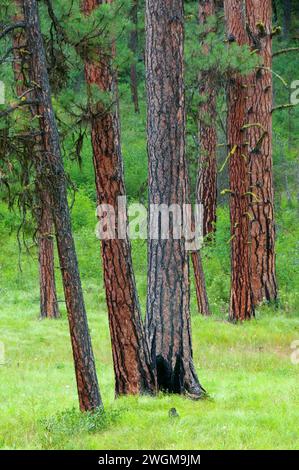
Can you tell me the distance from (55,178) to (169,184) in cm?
195

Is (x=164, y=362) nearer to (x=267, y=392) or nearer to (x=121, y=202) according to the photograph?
(x=267, y=392)

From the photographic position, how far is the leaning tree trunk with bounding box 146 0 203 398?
1012cm

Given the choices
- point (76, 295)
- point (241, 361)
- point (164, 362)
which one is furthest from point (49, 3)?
point (241, 361)

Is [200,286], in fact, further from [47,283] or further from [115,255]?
[115,255]

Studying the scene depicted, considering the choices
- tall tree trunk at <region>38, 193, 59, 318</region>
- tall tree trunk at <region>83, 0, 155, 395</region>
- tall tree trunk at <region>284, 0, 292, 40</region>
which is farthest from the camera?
tall tree trunk at <region>284, 0, 292, 40</region>

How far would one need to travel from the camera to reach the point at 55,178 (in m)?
8.62

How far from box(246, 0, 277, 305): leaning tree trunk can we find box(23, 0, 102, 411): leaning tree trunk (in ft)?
28.2

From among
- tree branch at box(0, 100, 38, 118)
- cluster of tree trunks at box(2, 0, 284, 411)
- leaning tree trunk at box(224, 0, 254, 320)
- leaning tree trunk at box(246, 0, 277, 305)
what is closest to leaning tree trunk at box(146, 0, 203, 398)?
cluster of tree trunks at box(2, 0, 284, 411)

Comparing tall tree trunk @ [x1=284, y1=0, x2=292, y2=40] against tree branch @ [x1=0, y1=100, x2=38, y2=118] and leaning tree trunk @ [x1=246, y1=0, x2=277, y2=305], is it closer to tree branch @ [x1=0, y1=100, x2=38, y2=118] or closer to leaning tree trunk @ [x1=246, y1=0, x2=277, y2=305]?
leaning tree trunk @ [x1=246, y1=0, x2=277, y2=305]

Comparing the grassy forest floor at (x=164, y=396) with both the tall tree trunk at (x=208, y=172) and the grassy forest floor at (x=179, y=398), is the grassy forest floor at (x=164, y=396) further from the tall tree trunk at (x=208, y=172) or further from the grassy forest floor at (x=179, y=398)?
the tall tree trunk at (x=208, y=172)

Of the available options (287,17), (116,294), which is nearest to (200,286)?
(116,294)

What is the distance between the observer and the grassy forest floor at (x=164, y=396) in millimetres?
8211

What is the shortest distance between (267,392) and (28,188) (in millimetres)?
3907

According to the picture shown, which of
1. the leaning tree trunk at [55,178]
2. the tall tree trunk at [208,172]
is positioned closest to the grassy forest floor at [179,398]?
the leaning tree trunk at [55,178]
